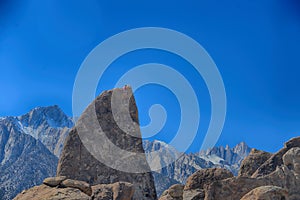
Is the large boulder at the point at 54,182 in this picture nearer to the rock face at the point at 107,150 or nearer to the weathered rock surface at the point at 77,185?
the weathered rock surface at the point at 77,185

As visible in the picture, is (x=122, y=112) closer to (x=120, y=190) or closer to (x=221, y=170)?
(x=221, y=170)

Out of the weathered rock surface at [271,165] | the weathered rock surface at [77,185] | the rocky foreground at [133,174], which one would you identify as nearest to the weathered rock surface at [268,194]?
the rocky foreground at [133,174]

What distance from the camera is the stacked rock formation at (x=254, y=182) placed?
12.1 meters

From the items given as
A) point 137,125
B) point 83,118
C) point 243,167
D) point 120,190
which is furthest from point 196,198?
point 243,167

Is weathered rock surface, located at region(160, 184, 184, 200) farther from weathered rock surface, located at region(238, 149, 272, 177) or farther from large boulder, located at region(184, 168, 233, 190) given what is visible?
weathered rock surface, located at region(238, 149, 272, 177)

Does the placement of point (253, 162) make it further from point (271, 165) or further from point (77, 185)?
point (77, 185)

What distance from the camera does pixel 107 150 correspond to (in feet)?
83.3

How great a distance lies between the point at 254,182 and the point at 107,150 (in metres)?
10.7

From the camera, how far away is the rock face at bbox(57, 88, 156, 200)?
79.0 feet

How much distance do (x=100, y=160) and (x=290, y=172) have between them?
10.7 meters

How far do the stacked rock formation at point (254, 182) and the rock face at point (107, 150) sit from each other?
2.18 meters

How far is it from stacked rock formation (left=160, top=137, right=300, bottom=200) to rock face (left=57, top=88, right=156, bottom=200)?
2.18m

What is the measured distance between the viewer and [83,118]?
87.9 feet

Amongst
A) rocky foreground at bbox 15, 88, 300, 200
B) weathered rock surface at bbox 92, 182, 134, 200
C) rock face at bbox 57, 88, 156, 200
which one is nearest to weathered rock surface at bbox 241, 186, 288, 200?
rocky foreground at bbox 15, 88, 300, 200
